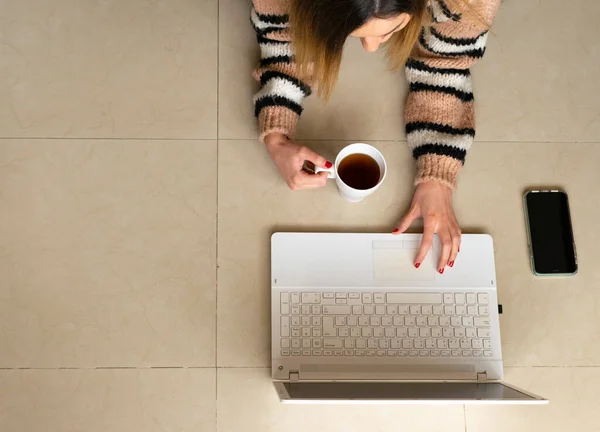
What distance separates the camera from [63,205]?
96 cm

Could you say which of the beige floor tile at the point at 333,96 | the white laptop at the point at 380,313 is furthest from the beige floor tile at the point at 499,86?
the white laptop at the point at 380,313

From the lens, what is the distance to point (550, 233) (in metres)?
0.98

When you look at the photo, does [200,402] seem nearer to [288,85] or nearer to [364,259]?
[364,259]

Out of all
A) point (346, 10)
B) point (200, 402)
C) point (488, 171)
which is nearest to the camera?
point (346, 10)

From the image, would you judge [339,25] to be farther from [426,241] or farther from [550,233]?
[550,233]

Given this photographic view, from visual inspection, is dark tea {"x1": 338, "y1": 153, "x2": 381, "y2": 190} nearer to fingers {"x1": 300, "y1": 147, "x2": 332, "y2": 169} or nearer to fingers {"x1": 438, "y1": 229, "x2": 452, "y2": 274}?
fingers {"x1": 300, "y1": 147, "x2": 332, "y2": 169}

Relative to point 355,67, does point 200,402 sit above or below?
below

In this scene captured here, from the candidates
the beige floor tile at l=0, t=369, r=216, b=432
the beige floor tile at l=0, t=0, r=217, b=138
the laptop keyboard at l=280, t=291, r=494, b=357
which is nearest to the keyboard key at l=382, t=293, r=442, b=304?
the laptop keyboard at l=280, t=291, r=494, b=357

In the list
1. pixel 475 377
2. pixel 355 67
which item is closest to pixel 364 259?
pixel 475 377

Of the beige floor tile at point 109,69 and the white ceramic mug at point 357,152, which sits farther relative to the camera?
the beige floor tile at point 109,69

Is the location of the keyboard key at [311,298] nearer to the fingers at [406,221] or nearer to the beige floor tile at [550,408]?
the fingers at [406,221]

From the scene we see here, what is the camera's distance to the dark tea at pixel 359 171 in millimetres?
896

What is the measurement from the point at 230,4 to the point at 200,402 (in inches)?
28.8

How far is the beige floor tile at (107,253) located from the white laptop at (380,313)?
0.14 m
